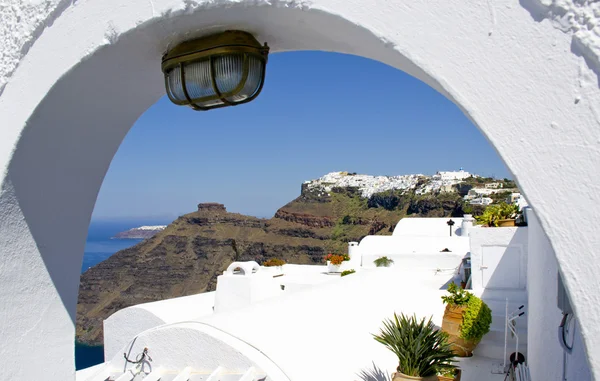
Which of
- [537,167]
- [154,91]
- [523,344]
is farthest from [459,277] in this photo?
[537,167]

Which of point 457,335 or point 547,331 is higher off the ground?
point 547,331

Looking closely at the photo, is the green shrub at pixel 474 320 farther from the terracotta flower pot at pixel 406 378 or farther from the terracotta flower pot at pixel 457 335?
the terracotta flower pot at pixel 406 378

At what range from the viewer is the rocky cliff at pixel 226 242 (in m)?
52.3

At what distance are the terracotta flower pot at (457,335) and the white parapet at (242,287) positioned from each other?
4.04 metres

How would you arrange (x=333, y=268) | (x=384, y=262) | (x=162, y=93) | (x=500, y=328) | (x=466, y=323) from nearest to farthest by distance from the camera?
1. (x=162, y=93)
2. (x=466, y=323)
3. (x=500, y=328)
4. (x=384, y=262)
5. (x=333, y=268)

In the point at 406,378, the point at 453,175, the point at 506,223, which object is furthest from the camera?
the point at 453,175

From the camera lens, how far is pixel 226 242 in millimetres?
61031

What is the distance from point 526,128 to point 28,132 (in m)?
1.53

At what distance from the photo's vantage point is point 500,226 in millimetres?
6785

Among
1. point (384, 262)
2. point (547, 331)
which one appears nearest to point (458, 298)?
point (547, 331)

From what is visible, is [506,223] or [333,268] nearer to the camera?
[506,223]

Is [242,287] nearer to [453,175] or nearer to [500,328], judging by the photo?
[500,328]

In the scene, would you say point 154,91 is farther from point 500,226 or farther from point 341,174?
point 341,174

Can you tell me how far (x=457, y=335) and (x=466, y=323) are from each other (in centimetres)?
19
